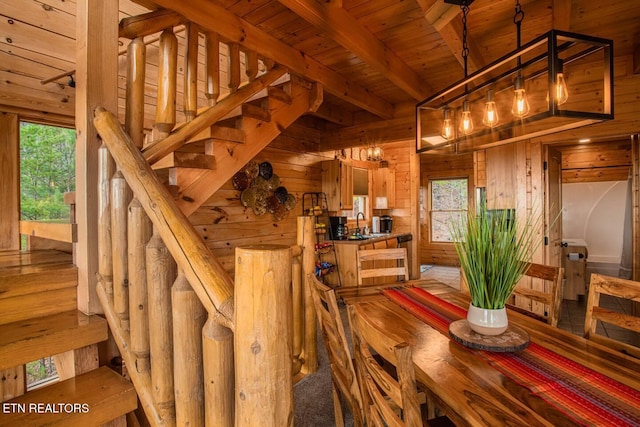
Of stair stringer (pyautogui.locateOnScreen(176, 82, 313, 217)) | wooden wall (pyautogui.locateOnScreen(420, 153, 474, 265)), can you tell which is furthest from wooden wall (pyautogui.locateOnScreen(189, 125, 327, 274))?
wooden wall (pyautogui.locateOnScreen(420, 153, 474, 265))

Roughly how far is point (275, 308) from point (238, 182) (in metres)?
3.27

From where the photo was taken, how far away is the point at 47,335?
117 centimetres

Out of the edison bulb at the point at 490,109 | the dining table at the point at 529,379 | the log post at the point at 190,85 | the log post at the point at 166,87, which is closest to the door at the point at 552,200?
the edison bulb at the point at 490,109

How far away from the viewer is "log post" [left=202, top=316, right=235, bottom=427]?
77 cm

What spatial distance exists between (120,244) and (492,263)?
1.59 m

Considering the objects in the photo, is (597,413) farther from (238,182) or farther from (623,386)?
(238,182)

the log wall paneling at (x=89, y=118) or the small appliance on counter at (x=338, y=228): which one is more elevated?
the log wall paneling at (x=89, y=118)

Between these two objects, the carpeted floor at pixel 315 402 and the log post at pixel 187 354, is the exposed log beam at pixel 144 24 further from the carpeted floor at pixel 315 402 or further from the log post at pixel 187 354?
the carpeted floor at pixel 315 402

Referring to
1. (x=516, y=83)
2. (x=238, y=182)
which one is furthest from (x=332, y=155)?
(x=516, y=83)

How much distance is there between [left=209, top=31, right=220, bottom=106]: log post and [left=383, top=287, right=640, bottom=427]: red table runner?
2010mm

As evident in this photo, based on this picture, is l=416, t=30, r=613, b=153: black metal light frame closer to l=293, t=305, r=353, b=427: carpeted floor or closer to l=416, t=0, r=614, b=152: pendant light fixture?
l=416, t=0, r=614, b=152: pendant light fixture

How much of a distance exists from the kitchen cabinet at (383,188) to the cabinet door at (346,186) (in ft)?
4.54

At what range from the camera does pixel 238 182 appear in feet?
12.3

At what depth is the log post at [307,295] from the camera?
2.47 metres
